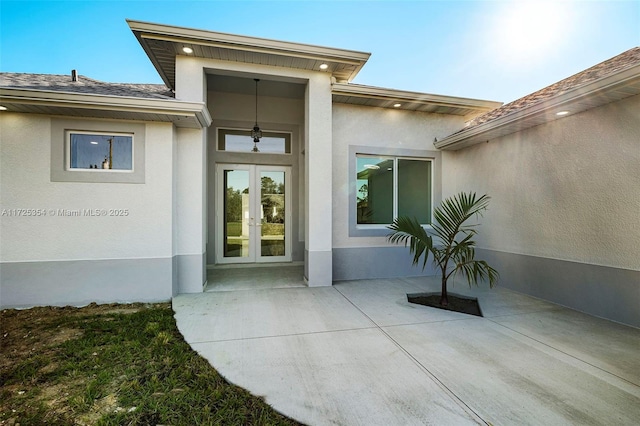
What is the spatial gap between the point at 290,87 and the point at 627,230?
273 inches

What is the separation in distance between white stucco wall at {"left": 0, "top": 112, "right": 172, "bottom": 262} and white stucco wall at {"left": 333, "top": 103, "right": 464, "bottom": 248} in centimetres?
339

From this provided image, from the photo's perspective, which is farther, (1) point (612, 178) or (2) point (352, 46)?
(2) point (352, 46)

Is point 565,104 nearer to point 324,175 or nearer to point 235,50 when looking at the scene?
point 324,175

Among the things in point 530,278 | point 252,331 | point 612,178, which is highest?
point 612,178

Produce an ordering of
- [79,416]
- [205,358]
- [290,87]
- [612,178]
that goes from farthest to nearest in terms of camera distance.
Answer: [290,87] < [612,178] < [205,358] < [79,416]

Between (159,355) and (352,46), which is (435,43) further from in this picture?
(159,355)

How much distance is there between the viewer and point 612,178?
4.05m

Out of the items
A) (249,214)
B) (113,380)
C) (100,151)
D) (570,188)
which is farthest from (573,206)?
(100,151)

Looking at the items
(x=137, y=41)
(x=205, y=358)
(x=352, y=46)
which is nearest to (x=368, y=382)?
(x=205, y=358)

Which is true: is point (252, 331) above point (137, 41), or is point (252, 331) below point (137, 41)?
below

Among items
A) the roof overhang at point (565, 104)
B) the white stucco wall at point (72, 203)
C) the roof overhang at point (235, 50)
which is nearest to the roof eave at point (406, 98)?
the roof overhang at point (235, 50)

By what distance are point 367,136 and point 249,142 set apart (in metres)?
3.44

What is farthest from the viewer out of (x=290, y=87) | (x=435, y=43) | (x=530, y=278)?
(x=435, y=43)

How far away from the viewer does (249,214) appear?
7.94m
